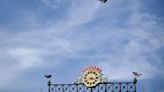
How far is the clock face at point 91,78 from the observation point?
110 ft

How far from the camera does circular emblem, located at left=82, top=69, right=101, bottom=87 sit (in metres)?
33.6

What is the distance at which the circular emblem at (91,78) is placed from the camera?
1323 inches

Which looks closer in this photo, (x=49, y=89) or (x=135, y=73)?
(x=135, y=73)

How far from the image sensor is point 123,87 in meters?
33.2

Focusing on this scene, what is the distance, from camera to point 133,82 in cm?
3309

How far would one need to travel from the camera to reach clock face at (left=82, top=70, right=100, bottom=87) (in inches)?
1323

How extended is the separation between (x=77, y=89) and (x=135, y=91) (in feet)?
17.2

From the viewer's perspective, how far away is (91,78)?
111 ft

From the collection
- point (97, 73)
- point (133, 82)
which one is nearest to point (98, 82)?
point (97, 73)

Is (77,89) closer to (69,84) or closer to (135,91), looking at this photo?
(69,84)

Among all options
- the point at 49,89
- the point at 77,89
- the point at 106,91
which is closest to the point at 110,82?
the point at 106,91

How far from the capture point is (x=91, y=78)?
33.9m

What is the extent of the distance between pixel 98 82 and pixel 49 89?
480 cm

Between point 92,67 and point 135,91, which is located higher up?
point 92,67
